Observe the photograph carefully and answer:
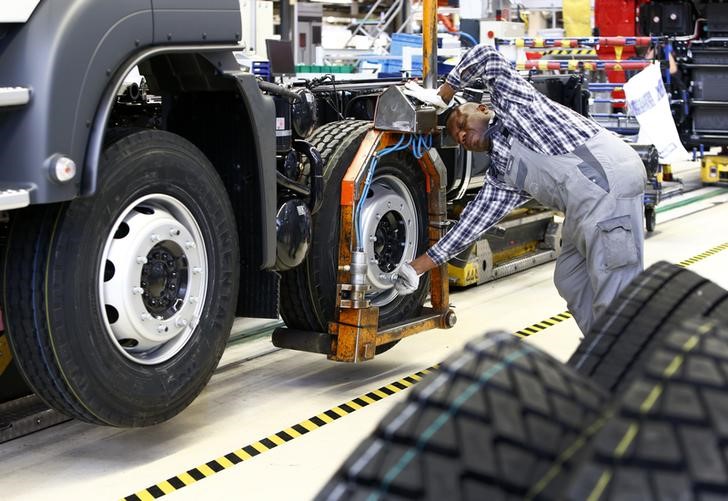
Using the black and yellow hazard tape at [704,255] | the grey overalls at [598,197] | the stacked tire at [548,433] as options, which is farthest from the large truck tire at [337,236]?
the black and yellow hazard tape at [704,255]

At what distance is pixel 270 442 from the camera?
4.20 m

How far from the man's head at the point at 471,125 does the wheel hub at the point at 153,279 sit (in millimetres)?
1481

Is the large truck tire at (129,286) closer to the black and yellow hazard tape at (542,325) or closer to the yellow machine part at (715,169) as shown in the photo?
the black and yellow hazard tape at (542,325)

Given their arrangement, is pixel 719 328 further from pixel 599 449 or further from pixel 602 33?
pixel 602 33

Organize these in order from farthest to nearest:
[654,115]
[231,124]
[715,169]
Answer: [715,169] < [654,115] < [231,124]

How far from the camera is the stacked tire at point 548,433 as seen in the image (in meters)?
1.30

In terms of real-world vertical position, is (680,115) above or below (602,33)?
below

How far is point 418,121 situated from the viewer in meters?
4.85

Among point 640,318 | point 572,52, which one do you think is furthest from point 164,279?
point 572,52

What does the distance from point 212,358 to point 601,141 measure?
187 centimetres

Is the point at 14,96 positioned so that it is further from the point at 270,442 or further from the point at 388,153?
the point at 388,153

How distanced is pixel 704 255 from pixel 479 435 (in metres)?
7.28

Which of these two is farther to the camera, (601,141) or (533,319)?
(533,319)

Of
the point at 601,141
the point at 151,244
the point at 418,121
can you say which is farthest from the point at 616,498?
the point at 418,121
